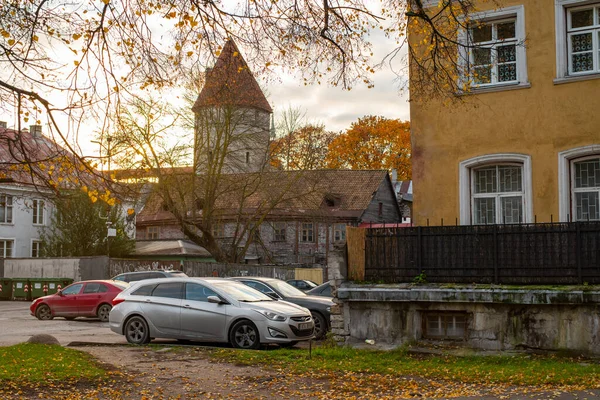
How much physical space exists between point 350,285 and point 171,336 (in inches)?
168

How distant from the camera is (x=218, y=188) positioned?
147 feet

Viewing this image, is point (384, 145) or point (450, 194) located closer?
point (450, 194)

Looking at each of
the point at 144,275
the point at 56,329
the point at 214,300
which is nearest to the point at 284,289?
the point at 214,300

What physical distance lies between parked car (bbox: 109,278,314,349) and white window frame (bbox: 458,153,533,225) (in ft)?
14.9

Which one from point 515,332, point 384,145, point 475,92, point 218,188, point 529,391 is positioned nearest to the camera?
point 529,391

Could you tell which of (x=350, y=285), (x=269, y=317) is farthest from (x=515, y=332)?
(x=269, y=317)

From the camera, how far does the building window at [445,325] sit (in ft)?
48.2

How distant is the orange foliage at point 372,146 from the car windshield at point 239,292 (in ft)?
151

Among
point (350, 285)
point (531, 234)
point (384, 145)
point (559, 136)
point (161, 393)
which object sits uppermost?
point (384, 145)

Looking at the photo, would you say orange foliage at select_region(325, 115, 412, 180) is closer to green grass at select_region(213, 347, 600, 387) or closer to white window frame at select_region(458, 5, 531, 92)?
white window frame at select_region(458, 5, 531, 92)

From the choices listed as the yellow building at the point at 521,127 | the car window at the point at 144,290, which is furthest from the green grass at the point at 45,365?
the yellow building at the point at 521,127

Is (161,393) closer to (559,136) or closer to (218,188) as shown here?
(559,136)

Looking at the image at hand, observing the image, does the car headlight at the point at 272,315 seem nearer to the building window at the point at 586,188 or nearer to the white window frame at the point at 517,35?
the white window frame at the point at 517,35

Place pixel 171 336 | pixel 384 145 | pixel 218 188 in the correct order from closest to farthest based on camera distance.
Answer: pixel 171 336 < pixel 218 188 < pixel 384 145
